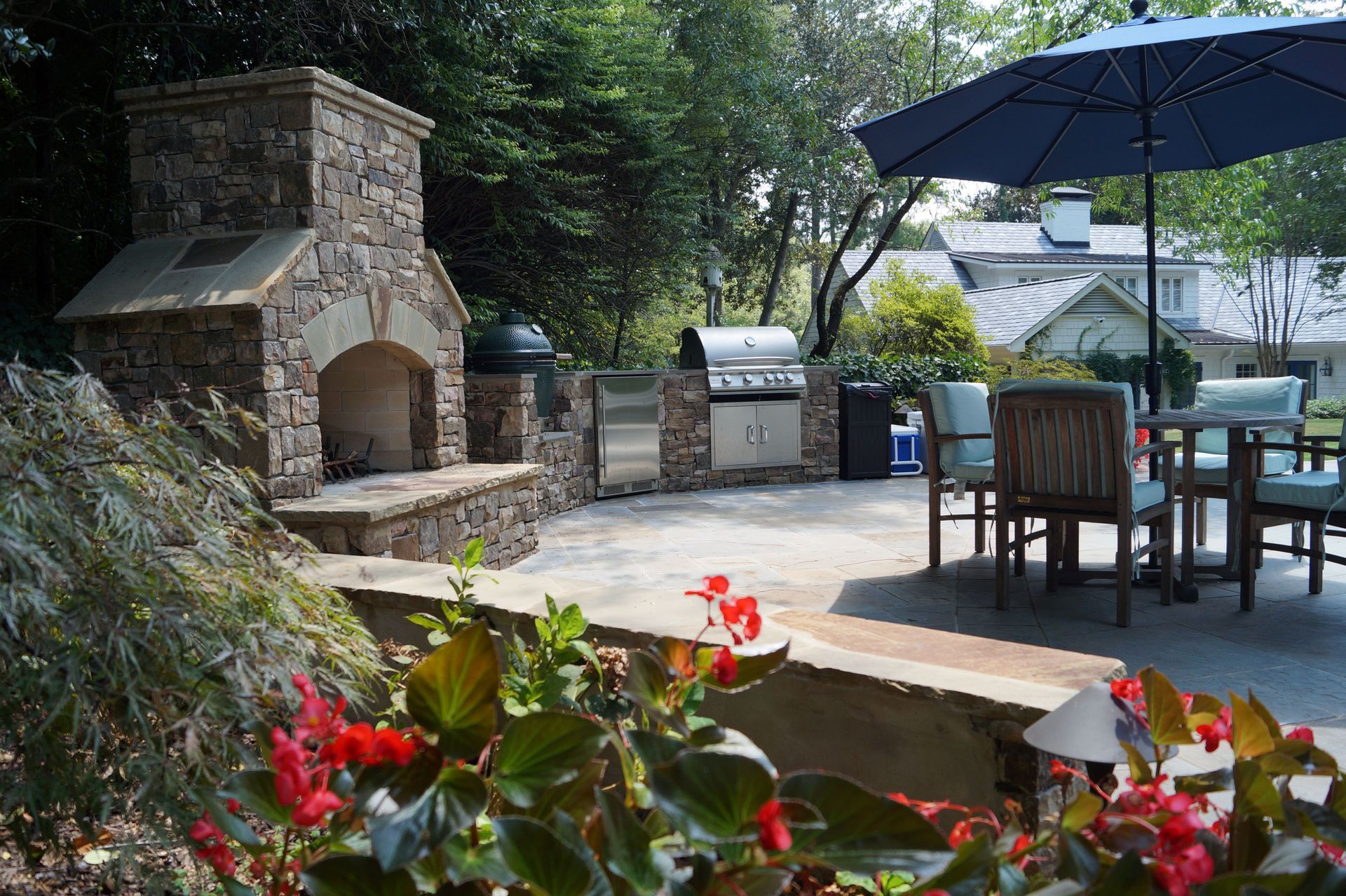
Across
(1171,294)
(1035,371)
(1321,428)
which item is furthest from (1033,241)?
(1035,371)

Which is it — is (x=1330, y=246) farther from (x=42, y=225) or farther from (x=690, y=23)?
(x=42, y=225)

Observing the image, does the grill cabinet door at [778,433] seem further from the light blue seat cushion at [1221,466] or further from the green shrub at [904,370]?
the light blue seat cushion at [1221,466]

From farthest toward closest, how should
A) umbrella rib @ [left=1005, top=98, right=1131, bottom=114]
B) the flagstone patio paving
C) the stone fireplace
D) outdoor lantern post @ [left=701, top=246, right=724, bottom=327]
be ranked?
outdoor lantern post @ [left=701, top=246, right=724, bottom=327], umbrella rib @ [left=1005, top=98, right=1131, bottom=114], the stone fireplace, the flagstone patio paving

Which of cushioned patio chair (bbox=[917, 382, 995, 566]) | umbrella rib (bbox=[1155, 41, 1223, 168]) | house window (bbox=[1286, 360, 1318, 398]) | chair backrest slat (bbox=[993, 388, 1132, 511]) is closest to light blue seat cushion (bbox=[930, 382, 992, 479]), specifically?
cushioned patio chair (bbox=[917, 382, 995, 566])

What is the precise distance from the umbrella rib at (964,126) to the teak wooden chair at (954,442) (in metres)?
1.16

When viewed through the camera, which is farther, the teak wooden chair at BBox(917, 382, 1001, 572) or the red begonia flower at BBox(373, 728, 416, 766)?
the teak wooden chair at BBox(917, 382, 1001, 572)

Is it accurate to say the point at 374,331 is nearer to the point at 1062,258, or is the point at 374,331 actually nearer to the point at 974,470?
the point at 974,470

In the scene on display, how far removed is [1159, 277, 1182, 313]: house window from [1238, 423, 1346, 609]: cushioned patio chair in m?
21.4

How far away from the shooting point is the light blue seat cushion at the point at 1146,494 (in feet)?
13.0

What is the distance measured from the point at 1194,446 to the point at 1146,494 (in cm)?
49

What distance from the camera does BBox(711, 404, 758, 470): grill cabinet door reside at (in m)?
9.21

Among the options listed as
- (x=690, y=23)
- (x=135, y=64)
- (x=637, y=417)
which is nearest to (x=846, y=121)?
(x=690, y=23)

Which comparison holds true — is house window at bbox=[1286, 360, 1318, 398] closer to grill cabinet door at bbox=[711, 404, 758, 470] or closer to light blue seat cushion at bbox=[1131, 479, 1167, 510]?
grill cabinet door at bbox=[711, 404, 758, 470]

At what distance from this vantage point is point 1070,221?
76.8 feet
